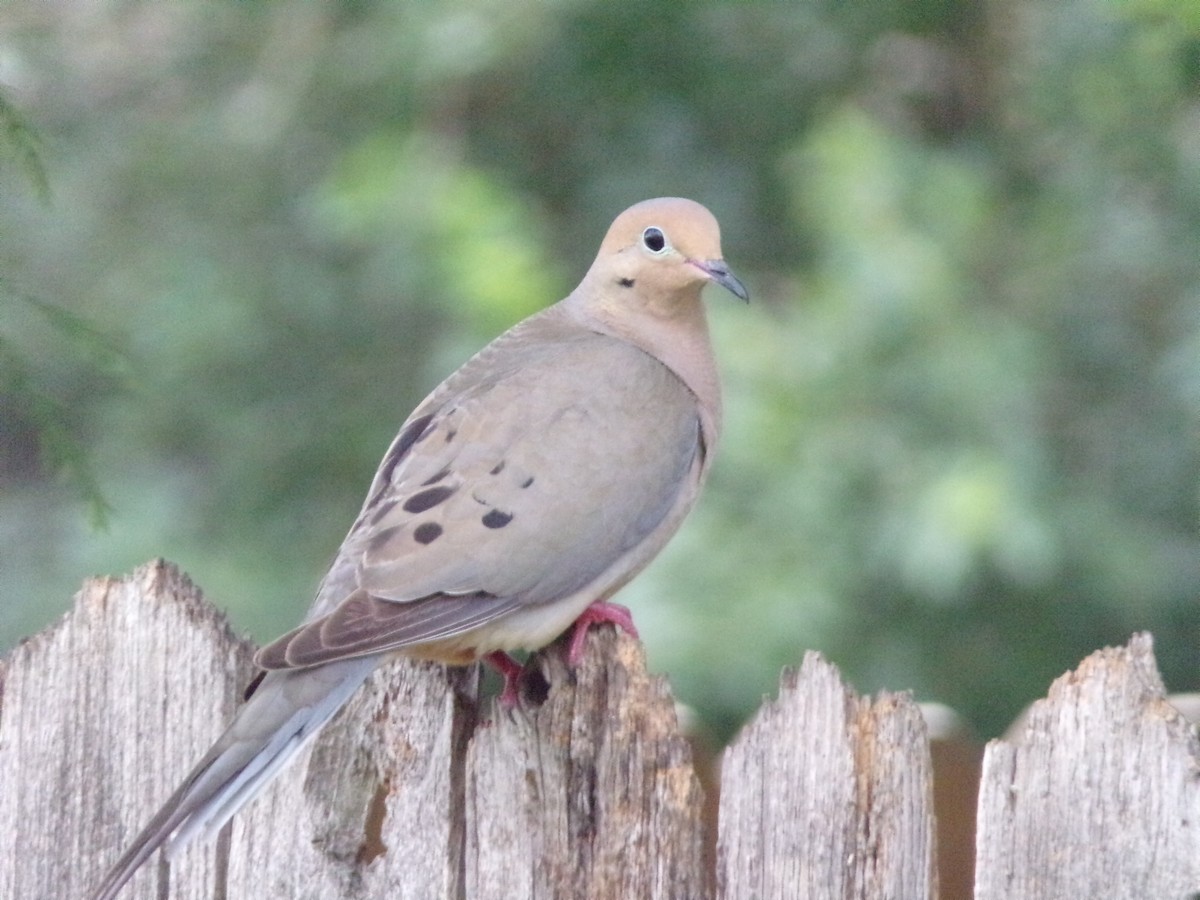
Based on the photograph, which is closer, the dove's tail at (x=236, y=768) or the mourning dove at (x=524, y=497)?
the dove's tail at (x=236, y=768)

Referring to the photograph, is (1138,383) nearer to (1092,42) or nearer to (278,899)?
(1092,42)

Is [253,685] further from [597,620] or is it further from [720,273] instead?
[720,273]

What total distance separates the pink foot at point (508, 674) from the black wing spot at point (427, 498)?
0.25m

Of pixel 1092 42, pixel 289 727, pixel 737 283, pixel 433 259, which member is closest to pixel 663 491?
pixel 737 283

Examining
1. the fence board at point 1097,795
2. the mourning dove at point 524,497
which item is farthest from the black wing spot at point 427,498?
the fence board at point 1097,795

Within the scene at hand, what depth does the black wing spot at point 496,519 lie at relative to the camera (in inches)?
108

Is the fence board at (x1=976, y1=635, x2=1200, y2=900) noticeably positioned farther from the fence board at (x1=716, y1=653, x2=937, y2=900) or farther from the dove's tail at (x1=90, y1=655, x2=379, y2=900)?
the dove's tail at (x1=90, y1=655, x2=379, y2=900)

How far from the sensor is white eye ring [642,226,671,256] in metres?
3.27

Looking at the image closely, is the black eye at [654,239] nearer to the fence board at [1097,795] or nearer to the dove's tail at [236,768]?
the dove's tail at [236,768]

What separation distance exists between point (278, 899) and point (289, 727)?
231 millimetres

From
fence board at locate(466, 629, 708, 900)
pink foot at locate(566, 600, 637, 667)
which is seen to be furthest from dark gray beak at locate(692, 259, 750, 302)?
fence board at locate(466, 629, 708, 900)

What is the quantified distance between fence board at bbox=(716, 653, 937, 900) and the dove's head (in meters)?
1.24

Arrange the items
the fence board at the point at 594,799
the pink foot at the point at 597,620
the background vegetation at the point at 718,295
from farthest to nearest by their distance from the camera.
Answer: the background vegetation at the point at 718,295
the pink foot at the point at 597,620
the fence board at the point at 594,799

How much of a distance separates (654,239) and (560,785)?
1326 mm
